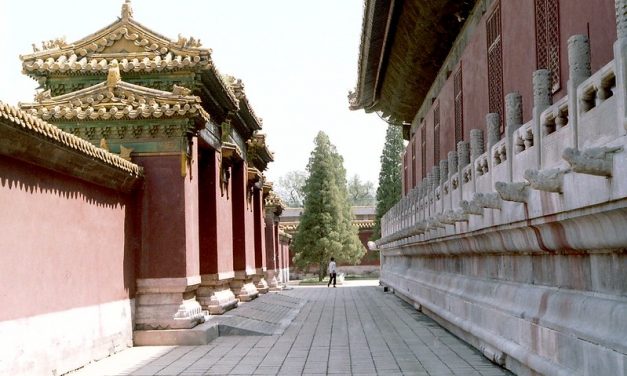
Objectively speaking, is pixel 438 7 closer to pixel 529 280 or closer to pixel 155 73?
pixel 155 73

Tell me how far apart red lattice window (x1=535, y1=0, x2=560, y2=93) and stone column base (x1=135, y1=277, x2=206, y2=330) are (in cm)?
672

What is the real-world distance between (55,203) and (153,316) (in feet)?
11.8

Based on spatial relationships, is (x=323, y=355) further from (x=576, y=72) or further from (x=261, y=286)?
(x=261, y=286)

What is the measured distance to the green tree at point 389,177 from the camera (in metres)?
46.2

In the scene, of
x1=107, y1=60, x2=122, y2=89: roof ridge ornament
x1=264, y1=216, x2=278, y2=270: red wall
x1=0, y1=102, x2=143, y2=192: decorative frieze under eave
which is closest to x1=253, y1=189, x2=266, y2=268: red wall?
x1=264, y1=216, x2=278, y2=270: red wall

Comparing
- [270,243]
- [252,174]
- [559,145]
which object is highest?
[252,174]

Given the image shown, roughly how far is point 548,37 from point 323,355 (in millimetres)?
5183

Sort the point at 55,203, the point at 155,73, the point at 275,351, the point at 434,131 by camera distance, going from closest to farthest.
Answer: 1. the point at 55,203
2. the point at 275,351
3. the point at 155,73
4. the point at 434,131

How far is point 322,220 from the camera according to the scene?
138ft

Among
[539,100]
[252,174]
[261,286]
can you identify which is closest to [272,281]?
[261,286]

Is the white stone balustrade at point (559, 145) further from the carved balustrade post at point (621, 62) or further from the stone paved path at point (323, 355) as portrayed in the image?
the stone paved path at point (323, 355)

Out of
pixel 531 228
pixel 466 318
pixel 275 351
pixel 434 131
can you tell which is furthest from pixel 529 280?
pixel 434 131

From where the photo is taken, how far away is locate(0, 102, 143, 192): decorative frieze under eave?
312 inches

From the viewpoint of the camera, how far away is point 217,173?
1625cm
